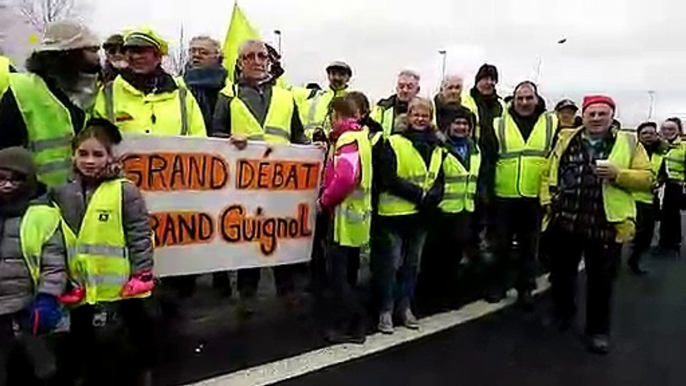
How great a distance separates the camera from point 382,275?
6.49 m

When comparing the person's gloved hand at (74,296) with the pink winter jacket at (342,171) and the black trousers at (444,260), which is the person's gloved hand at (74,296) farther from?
the black trousers at (444,260)

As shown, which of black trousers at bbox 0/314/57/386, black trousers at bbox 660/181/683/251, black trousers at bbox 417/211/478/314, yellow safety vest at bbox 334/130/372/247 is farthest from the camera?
black trousers at bbox 660/181/683/251

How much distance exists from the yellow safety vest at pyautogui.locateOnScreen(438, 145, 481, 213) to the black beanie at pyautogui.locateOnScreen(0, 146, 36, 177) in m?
3.49

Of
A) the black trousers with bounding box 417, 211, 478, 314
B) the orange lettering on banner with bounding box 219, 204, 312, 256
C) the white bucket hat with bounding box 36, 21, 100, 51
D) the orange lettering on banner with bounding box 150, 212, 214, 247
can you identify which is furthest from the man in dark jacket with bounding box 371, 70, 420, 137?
the white bucket hat with bounding box 36, 21, 100, 51

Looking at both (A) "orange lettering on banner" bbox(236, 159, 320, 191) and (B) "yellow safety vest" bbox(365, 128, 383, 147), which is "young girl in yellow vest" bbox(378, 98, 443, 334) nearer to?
(B) "yellow safety vest" bbox(365, 128, 383, 147)

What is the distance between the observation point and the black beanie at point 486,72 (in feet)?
26.2

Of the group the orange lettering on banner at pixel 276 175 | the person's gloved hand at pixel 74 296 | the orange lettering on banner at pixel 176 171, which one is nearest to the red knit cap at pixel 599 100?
the orange lettering on banner at pixel 276 175

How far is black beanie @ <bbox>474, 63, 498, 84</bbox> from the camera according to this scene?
7.99 meters

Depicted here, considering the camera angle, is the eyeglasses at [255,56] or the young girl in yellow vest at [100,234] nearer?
the young girl in yellow vest at [100,234]

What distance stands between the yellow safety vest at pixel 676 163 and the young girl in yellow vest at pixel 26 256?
9287 mm

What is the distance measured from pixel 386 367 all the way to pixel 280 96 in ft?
6.94

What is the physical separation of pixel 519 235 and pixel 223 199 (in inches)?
114

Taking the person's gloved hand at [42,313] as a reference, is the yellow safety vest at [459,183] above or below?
above

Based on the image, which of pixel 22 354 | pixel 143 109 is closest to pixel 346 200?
pixel 143 109
